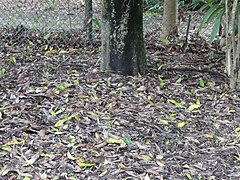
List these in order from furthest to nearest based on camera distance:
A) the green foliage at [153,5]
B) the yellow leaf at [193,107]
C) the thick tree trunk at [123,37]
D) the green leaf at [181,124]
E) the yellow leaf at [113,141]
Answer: the green foliage at [153,5] → the thick tree trunk at [123,37] → the yellow leaf at [193,107] → the green leaf at [181,124] → the yellow leaf at [113,141]

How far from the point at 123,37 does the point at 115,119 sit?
39.0 inches

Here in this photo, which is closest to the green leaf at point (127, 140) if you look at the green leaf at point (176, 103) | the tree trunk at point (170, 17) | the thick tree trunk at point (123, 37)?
the green leaf at point (176, 103)

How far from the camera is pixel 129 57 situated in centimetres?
360

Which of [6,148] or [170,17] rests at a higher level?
[170,17]

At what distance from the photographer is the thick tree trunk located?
349 cm

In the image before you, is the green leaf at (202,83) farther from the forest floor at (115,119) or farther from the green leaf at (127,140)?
the green leaf at (127,140)

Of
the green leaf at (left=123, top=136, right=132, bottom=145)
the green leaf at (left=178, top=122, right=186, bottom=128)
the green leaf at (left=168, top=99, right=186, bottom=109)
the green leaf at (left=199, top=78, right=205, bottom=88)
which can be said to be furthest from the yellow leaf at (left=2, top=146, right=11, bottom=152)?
the green leaf at (left=199, top=78, right=205, bottom=88)

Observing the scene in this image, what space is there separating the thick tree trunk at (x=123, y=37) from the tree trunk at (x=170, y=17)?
127cm

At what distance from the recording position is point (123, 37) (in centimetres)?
354

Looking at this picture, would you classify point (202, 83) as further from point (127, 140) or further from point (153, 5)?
point (153, 5)

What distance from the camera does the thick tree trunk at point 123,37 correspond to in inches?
137

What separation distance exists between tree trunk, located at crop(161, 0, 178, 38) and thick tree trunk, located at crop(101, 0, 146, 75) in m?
1.27

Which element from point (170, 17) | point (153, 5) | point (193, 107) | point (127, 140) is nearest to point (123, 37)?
point (193, 107)

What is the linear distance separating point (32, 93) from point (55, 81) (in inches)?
12.6
